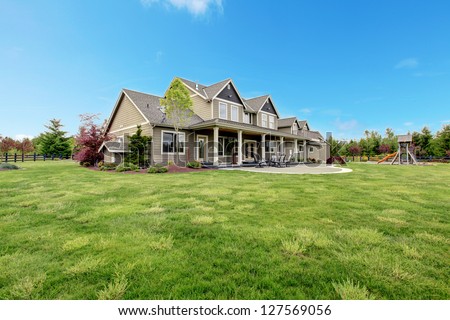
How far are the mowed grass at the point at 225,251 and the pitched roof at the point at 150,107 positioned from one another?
40.0 feet

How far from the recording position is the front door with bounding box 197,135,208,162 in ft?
60.0

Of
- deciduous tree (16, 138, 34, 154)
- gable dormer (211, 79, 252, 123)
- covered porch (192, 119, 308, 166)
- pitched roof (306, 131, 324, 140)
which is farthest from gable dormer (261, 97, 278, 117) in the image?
deciduous tree (16, 138, 34, 154)

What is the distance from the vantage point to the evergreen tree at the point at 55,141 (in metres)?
42.1

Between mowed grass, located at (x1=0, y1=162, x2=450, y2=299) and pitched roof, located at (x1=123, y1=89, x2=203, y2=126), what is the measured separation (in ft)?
40.0

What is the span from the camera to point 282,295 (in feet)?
5.99

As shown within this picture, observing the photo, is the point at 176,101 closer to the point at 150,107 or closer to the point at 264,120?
the point at 150,107

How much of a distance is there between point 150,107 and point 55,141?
1534 inches

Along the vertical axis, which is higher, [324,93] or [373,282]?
[324,93]

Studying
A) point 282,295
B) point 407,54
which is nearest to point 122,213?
point 282,295

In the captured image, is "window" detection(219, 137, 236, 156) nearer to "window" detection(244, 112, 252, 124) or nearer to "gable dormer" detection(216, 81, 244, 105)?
"window" detection(244, 112, 252, 124)

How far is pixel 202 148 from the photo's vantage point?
60.8 feet

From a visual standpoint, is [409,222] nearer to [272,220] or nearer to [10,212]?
[272,220]

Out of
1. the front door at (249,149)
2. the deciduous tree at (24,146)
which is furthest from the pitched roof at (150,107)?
the deciduous tree at (24,146)

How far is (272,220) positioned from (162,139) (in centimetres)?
1390
